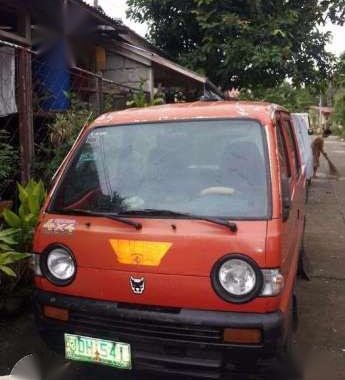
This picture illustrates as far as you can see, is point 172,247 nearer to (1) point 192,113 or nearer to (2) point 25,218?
(1) point 192,113

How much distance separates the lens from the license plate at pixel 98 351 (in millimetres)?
2842

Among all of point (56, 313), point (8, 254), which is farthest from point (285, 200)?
point (8, 254)

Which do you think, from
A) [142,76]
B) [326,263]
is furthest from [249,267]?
[142,76]

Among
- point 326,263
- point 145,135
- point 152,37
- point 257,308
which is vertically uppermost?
point 152,37

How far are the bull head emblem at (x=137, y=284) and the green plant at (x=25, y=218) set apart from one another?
1.69m

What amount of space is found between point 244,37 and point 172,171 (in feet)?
30.6

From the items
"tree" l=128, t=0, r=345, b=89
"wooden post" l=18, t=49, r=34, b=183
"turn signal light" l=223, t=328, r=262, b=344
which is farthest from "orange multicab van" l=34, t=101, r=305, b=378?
"tree" l=128, t=0, r=345, b=89

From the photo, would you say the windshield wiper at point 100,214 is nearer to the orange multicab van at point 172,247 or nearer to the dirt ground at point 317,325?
the orange multicab van at point 172,247

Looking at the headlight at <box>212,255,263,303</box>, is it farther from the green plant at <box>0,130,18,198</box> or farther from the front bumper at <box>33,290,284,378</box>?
the green plant at <box>0,130,18,198</box>

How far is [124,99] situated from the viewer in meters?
9.46

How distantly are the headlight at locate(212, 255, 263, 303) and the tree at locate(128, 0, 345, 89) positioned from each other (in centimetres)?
943

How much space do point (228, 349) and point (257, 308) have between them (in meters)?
0.27

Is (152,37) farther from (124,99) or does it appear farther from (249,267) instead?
(249,267)

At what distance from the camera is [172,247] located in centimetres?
279
